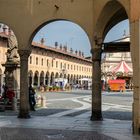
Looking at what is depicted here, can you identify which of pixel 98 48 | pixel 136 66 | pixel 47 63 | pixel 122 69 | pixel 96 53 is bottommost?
pixel 136 66

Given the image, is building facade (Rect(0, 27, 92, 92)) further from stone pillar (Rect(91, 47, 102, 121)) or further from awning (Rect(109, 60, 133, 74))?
stone pillar (Rect(91, 47, 102, 121))

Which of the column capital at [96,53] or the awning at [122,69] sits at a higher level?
the awning at [122,69]

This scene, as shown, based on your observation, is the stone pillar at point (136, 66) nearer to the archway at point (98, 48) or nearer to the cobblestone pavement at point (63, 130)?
the cobblestone pavement at point (63, 130)

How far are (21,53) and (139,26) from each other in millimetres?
7762

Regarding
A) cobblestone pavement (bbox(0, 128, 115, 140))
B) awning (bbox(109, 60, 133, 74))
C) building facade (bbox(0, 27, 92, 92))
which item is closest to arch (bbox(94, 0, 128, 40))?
cobblestone pavement (bbox(0, 128, 115, 140))

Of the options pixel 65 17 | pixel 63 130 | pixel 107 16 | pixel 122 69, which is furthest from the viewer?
pixel 122 69

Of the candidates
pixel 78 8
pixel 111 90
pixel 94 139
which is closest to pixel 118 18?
pixel 78 8

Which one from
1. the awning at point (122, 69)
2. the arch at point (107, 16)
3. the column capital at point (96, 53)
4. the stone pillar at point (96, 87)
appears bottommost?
the stone pillar at point (96, 87)

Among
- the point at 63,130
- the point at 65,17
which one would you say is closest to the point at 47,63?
the point at 65,17

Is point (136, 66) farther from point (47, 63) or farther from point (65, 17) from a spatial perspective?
point (47, 63)

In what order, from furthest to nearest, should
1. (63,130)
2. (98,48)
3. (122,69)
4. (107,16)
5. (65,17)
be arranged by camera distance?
(122,69), (65,17), (98,48), (107,16), (63,130)

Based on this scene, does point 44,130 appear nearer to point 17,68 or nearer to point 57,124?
point 57,124

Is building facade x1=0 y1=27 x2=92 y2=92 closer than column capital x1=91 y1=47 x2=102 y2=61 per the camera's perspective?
No

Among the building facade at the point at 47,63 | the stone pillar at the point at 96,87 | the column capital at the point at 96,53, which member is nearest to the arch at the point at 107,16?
the column capital at the point at 96,53
